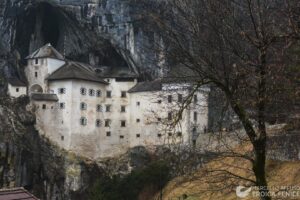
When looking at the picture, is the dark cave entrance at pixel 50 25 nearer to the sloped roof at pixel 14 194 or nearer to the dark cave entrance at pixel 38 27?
the dark cave entrance at pixel 38 27

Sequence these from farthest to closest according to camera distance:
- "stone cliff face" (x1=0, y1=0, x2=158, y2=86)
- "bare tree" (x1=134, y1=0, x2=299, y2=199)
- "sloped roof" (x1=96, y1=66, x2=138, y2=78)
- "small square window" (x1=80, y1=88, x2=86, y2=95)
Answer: "sloped roof" (x1=96, y1=66, x2=138, y2=78) < "stone cliff face" (x1=0, y1=0, x2=158, y2=86) < "small square window" (x1=80, y1=88, x2=86, y2=95) < "bare tree" (x1=134, y1=0, x2=299, y2=199)

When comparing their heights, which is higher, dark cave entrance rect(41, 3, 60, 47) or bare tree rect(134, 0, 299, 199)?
dark cave entrance rect(41, 3, 60, 47)

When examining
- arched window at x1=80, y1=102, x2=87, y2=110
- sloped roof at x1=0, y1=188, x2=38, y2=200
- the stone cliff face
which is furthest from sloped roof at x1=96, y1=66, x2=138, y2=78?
sloped roof at x1=0, y1=188, x2=38, y2=200

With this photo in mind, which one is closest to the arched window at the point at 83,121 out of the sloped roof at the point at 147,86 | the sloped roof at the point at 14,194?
the sloped roof at the point at 147,86

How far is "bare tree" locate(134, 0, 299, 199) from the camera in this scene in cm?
830

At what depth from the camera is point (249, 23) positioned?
9.56 meters

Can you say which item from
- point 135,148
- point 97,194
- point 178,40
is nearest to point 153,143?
point 135,148

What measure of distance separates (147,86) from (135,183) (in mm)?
13894

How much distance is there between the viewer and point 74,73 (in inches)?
2074

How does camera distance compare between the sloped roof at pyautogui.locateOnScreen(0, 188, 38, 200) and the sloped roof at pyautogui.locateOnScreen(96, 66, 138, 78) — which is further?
the sloped roof at pyautogui.locateOnScreen(96, 66, 138, 78)

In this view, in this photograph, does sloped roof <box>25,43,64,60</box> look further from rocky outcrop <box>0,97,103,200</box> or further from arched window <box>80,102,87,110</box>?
arched window <box>80,102,87,110</box>

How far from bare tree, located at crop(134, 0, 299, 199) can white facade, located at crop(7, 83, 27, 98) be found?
146 feet

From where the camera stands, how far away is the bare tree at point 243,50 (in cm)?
830

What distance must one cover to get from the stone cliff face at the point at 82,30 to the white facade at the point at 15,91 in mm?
2134
